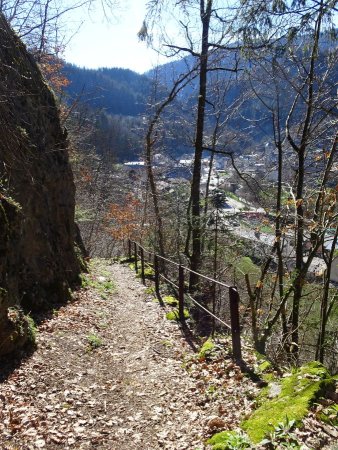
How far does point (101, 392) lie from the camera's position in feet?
17.6

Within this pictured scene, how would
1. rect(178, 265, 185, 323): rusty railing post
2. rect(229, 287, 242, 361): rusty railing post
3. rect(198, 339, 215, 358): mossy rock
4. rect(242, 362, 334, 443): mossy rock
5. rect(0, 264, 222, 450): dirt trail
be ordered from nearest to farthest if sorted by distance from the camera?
rect(242, 362, 334, 443): mossy rock → rect(0, 264, 222, 450): dirt trail → rect(229, 287, 242, 361): rusty railing post → rect(198, 339, 215, 358): mossy rock → rect(178, 265, 185, 323): rusty railing post

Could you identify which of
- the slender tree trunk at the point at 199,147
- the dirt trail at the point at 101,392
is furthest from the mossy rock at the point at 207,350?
the slender tree trunk at the point at 199,147

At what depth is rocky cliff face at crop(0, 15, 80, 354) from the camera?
6023mm

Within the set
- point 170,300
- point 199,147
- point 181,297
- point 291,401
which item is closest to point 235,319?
point 291,401

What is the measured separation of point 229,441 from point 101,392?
97.9 inches

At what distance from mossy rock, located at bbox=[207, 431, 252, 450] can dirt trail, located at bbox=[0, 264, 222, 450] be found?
0.96ft

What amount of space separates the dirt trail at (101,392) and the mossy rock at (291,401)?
A: 72 centimetres

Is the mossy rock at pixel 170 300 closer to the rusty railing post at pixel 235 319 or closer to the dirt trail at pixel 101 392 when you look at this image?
the dirt trail at pixel 101 392

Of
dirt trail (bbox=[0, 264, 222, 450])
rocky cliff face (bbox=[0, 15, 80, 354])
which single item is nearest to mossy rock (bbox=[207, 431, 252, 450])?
dirt trail (bbox=[0, 264, 222, 450])

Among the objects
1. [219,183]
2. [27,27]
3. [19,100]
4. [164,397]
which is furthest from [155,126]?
[164,397]

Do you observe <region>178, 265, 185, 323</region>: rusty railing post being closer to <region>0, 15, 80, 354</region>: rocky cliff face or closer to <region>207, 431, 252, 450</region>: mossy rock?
<region>0, 15, 80, 354</region>: rocky cliff face

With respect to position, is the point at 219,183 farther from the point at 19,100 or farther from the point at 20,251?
the point at 20,251

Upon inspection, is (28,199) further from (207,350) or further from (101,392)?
(207,350)

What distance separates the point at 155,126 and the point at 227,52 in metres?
8.02
